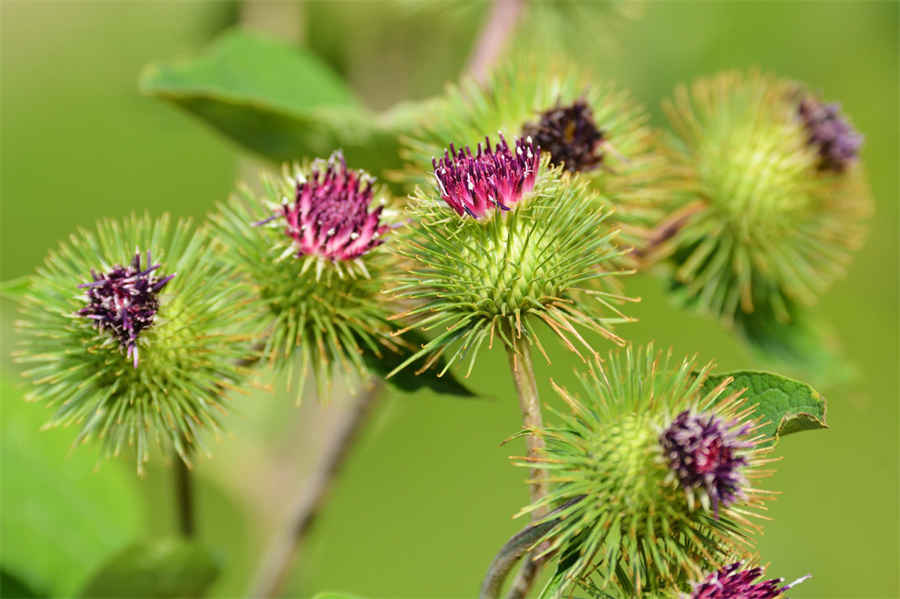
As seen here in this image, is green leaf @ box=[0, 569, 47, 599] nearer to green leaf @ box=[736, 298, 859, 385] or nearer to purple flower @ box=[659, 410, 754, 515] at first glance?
purple flower @ box=[659, 410, 754, 515]

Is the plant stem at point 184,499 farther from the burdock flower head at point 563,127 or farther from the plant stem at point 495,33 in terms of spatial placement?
the plant stem at point 495,33

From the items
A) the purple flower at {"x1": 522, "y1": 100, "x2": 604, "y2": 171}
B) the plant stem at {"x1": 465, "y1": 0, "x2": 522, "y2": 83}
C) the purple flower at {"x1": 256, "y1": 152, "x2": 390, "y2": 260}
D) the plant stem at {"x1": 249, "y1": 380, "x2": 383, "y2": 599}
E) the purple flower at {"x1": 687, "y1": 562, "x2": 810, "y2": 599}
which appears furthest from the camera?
the plant stem at {"x1": 465, "y1": 0, "x2": 522, "y2": 83}

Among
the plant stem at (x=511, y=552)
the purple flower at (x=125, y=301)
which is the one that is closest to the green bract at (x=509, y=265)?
the plant stem at (x=511, y=552)

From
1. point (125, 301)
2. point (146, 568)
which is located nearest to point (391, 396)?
point (146, 568)

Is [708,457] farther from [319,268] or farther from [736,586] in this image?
[319,268]

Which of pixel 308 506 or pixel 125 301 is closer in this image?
pixel 125 301

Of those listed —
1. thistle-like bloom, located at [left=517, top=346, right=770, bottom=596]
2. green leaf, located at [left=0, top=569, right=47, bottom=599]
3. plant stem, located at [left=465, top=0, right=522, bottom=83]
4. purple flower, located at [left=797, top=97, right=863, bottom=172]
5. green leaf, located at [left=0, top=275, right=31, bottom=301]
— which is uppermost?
plant stem, located at [left=465, top=0, right=522, bottom=83]

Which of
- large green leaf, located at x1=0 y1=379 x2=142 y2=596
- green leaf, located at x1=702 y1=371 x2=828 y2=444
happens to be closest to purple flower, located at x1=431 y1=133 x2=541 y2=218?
green leaf, located at x1=702 y1=371 x2=828 y2=444
